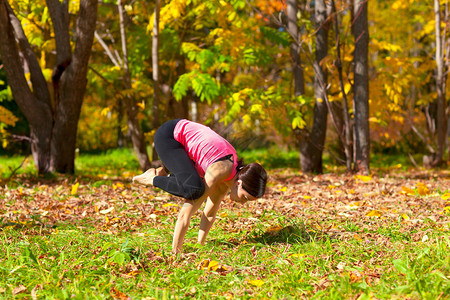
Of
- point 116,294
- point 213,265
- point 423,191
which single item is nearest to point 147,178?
point 213,265

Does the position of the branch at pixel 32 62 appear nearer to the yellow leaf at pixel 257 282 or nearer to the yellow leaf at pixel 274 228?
the yellow leaf at pixel 274 228

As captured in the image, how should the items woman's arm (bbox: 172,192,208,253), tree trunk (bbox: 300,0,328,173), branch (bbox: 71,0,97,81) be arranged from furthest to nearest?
tree trunk (bbox: 300,0,328,173) < branch (bbox: 71,0,97,81) < woman's arm (bbox: 172,192,208,253)

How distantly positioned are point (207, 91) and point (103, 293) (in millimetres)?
5187

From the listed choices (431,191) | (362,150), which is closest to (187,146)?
(431,191)

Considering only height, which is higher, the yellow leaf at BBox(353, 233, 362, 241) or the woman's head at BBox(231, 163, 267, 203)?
the woman's head at BBox(231, 163, 267, 203)

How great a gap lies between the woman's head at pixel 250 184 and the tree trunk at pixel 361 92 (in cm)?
475

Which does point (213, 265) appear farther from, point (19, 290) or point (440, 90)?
point (440, 90)

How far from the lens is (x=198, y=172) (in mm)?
3439

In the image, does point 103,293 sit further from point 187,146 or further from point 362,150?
point 362,150

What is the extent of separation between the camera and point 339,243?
11.6ft

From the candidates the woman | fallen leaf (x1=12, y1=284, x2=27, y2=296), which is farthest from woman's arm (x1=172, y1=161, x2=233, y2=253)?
fallen leaf (x1=12, y1=284, x2=27, y2=296)

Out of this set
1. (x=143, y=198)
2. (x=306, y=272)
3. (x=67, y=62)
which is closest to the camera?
(x=306, y=272)

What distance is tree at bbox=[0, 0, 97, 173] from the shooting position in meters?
7.82

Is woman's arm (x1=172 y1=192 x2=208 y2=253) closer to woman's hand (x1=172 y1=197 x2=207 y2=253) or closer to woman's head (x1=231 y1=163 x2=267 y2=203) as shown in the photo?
woman's hand (x1=172 y1=197 x2=207 y2=253)
